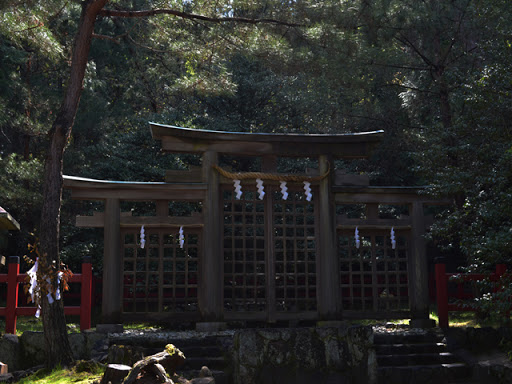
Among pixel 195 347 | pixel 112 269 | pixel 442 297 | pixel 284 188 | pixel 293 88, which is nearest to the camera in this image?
pixel 195 347

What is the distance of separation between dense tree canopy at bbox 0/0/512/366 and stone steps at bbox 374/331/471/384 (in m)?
1.51

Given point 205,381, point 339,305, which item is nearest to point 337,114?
point 339,305

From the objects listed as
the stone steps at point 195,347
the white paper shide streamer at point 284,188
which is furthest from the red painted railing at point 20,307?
the white paper shide streamer at point 284,188

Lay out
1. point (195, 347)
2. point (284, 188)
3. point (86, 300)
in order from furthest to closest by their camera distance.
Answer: point (284, 188) → point (86, 300) → point (195, 347)

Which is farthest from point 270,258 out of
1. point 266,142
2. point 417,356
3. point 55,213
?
point 55,213

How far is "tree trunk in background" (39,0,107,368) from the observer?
8.10 m

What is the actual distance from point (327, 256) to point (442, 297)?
2.07 meters

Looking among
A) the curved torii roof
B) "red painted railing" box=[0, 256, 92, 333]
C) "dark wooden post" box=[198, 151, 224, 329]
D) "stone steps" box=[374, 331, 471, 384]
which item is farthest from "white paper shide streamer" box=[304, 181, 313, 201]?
"red painted railing" box=[0, 256, 92, 333]

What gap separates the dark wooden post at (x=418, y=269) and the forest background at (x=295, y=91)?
0.46 metres

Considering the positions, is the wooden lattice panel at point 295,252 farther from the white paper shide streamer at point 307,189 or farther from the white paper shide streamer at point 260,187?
the white paper shide streamer at point 260,187

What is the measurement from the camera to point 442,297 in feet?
33.3

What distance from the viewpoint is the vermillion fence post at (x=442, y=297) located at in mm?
10086

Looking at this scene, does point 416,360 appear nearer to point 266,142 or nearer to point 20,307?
point 266,142

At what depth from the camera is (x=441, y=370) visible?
8.45 meters
